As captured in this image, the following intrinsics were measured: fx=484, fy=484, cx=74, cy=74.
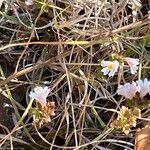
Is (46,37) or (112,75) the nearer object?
(112,75)

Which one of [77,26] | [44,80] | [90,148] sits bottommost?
[90,148]

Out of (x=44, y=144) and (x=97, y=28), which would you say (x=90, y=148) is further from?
(x=97, y=28)

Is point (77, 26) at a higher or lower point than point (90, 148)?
higher

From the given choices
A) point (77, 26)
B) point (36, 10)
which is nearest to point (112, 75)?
point (77, 26)

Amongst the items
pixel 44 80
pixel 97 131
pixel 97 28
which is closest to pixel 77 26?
pixel 97 28

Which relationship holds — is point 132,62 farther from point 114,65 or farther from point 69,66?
point 69,66

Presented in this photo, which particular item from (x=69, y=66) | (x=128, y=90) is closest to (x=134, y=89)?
(x=128, y=90)
